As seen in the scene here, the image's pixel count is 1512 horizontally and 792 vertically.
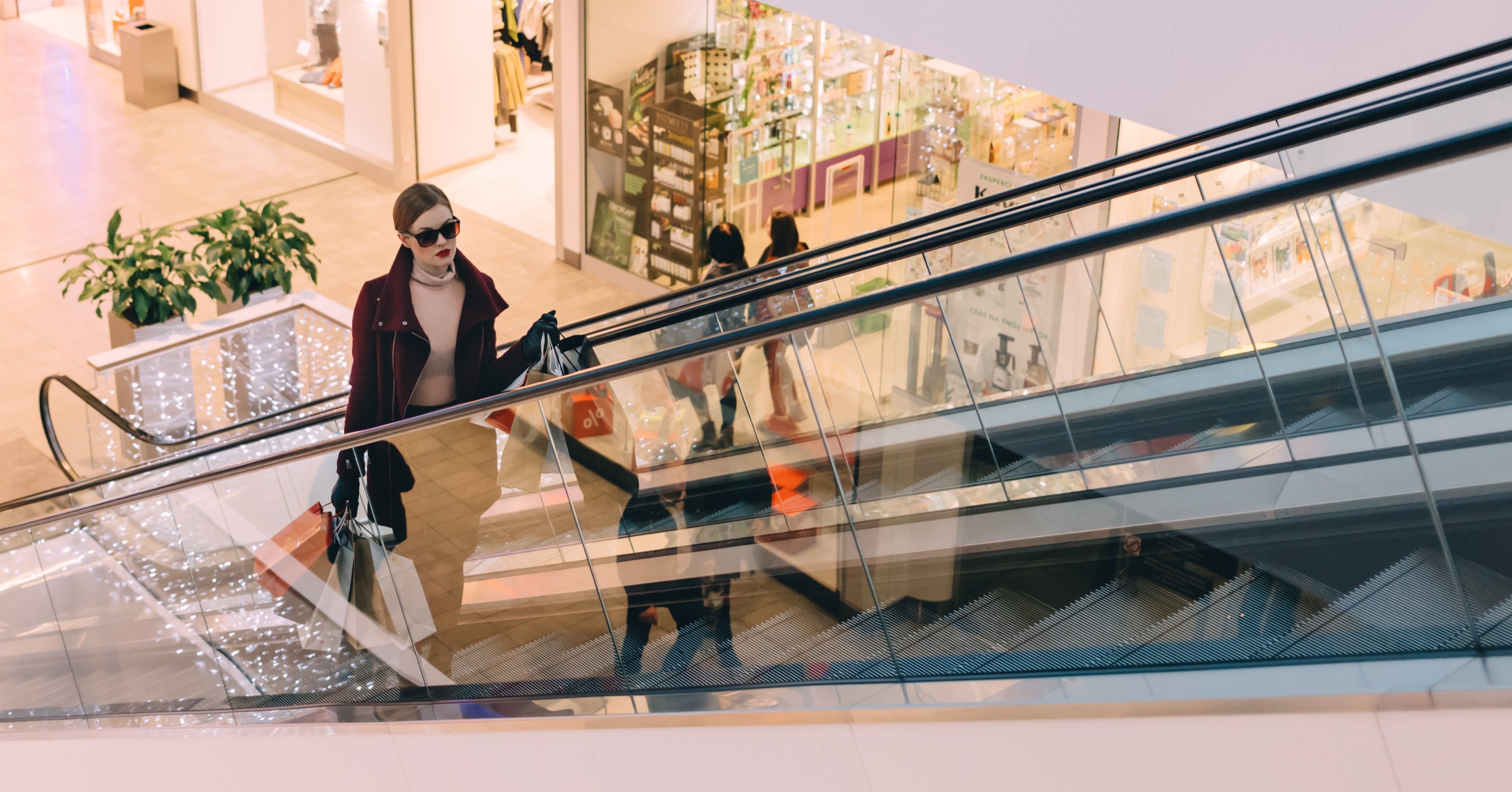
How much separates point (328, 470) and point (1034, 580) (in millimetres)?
2363

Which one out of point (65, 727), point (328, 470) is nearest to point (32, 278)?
point (65, 727)

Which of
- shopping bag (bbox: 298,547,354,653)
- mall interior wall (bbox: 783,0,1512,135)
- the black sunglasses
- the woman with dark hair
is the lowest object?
shopping bag (bbox: 298,547,354,653)

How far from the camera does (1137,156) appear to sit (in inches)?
181

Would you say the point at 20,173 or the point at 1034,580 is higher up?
the point at 1034,580

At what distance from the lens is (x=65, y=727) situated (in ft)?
16.9

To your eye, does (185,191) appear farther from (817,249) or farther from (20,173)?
(817,249)

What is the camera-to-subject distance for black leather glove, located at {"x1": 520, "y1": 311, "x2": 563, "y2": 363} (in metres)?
4.03

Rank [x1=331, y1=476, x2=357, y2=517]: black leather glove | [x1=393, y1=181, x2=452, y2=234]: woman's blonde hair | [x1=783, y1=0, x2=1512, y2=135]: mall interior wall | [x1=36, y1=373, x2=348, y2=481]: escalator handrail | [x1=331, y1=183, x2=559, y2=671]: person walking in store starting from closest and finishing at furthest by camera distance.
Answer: [x1=393, y1=181, x2=452, y2=234]: woman's blonde hair → [x1=331, y1=183, x2=559, y2=671]: person walking in store → [x1=331, y1=476, x2=357, y2=517]: black leather glove → [x1=783, y1=0, x2=1512, y2=135]: mall interior wall → [x1=36, y1=373, x2=348, y2=481]: escalator handrail

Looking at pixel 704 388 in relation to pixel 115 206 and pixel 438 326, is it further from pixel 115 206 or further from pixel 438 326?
pixel 115 206

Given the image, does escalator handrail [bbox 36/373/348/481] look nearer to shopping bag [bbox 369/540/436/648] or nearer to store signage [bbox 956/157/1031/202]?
shopping bag [bbox 369/540/436/648]

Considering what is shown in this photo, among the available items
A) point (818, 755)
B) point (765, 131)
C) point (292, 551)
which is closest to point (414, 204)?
point (292, 551)

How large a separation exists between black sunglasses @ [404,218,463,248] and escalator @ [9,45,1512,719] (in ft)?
1.82

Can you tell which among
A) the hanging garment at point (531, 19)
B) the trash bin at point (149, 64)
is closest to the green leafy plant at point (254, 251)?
the hanging garment at point (531, 19)

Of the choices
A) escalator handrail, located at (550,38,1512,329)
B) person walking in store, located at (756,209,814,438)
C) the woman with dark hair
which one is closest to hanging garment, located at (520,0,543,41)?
person walking in store, located at (756,209,814,438)
